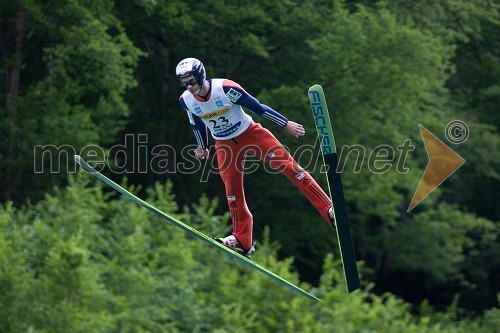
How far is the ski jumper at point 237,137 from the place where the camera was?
24.8 ft

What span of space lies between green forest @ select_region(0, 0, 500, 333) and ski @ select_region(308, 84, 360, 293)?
263 inches

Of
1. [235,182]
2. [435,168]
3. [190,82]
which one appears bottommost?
[435,168]

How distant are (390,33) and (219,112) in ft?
46.3

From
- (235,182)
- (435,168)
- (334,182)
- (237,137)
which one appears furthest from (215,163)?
(334,182)

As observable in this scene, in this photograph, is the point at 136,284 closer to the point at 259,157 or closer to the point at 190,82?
the point at 259,157

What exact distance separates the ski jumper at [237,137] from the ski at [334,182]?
290mm

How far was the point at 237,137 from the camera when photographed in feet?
25.7

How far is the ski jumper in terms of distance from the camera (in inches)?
298

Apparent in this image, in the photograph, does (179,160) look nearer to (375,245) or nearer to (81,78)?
(81,78)

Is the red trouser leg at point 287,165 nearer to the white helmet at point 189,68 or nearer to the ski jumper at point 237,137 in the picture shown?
the ski jumper at point 237,137

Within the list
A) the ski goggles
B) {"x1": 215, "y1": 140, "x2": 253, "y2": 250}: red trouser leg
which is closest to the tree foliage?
{"x1": 215, "y1": 140, "x2": 253, "y2": 250}: red trouser leg

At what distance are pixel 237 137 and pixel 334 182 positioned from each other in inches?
34.7

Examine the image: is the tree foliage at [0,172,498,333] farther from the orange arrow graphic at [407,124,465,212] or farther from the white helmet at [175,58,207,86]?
the white helmet at [175,58,207,86]

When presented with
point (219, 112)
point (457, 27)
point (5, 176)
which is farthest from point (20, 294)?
point (457, 27)
